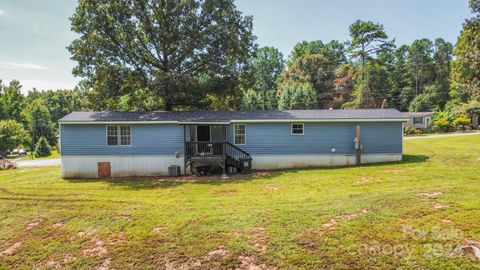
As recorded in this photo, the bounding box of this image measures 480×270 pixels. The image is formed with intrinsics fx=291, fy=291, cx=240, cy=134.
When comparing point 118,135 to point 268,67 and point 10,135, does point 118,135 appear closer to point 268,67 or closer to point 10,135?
point 10,135

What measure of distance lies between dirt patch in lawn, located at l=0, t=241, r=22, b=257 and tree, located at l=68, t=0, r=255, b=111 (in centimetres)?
1519

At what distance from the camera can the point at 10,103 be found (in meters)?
57.8

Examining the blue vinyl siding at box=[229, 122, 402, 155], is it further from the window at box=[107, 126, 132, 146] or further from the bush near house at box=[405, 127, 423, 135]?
the bush near house at box=[405, 127, 423, 135]

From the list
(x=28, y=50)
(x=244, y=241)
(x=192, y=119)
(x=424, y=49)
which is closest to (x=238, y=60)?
(x=192, y=119)

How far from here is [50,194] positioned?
38.9 feet

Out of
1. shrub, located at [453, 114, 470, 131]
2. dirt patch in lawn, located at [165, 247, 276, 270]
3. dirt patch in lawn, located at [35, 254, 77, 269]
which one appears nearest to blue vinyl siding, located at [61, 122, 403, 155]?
dirt patch in lawn, located at [35, 254, 77, 269]

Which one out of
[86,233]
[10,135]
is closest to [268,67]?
[10,135]

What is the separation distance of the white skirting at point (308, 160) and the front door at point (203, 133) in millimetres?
3055

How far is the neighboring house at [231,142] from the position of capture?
1606 cm

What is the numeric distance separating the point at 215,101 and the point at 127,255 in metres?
20.9

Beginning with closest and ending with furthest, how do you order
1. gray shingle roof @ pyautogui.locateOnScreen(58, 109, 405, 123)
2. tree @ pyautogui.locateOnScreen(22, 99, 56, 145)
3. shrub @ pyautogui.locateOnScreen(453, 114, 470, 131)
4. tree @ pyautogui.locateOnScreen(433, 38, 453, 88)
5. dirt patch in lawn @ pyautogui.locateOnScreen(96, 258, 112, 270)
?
dirt patch in lawn @ pyautogui.locateOnScreen(96, 258, 112, 270) → gray shingle roof @ pyautogui.locateOnScreen(58, 109, 405, 123) → shrub @ pyautogui.locateOnScreen(453, 114, 470, 131) → tree @ pyautogui.locateOnScreen(433, 38, 453, 88) → tree @ pyautogui.locateOnScreen(22, 99, 56, 145)

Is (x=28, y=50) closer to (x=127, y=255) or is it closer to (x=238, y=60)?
(x=238, y=60)

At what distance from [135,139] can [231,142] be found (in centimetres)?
545

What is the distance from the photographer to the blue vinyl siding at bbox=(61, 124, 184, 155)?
648 inches
